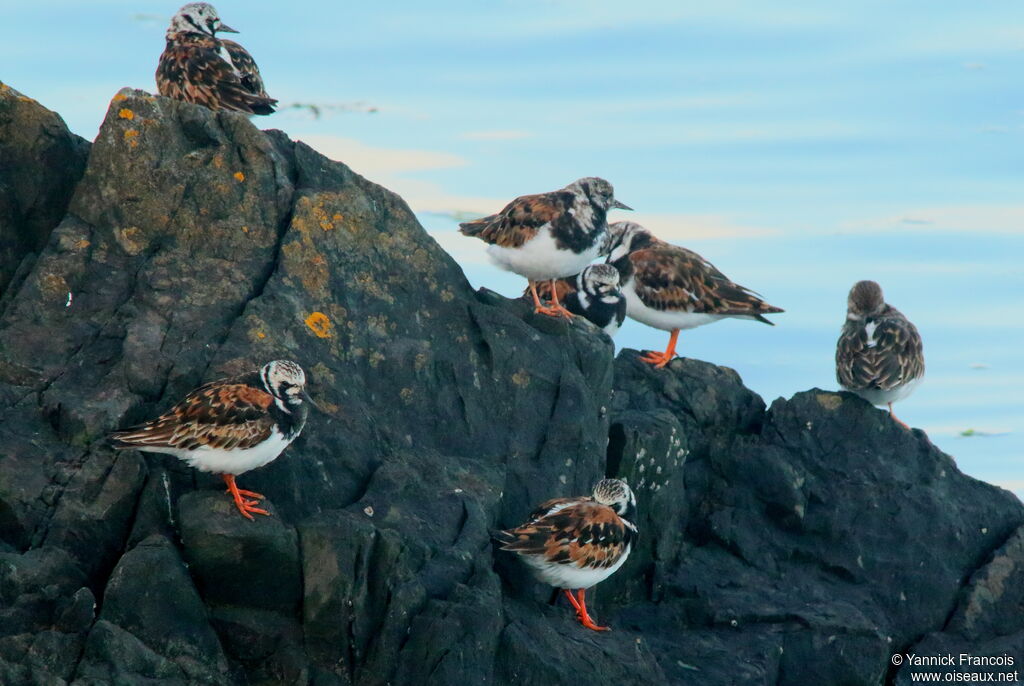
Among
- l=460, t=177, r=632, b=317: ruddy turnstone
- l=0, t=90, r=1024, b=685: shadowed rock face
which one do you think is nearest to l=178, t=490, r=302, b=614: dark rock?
l=0, t=90, r=1024, b=685: shadowed rock face

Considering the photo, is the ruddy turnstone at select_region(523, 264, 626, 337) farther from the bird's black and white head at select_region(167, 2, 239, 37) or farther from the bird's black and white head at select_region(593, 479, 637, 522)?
the bird's black and white head at select_region(167, 2, 239, 37)

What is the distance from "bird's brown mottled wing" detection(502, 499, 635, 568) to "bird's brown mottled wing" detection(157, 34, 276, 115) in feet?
16.4

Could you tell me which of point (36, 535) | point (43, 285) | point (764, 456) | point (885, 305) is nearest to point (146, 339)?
point (43, 285)

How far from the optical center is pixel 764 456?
13039mm

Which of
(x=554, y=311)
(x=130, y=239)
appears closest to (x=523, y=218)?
(x=554, y=311)

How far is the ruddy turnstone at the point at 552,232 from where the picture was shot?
1331 centimetres

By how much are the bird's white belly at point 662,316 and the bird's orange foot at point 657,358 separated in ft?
2.50

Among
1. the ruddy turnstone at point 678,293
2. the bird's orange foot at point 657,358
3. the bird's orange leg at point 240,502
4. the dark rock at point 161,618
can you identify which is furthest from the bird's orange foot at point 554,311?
the dark rock at point 161,618

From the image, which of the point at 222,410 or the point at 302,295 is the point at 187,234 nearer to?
the point at 302,295

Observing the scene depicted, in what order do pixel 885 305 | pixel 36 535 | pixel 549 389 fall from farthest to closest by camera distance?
pixel 885 305 → pixel 549 389 → pixel 36 535

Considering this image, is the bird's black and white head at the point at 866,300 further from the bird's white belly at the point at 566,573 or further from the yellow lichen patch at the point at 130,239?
the yellow lichen patch at the point at 130,239

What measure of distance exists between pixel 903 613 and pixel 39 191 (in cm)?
818

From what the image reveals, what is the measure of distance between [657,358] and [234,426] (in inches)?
230

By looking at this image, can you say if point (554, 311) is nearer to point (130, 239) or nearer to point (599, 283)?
point (599, 283)
